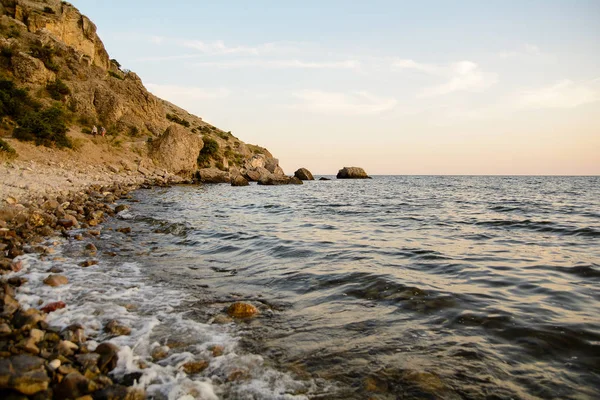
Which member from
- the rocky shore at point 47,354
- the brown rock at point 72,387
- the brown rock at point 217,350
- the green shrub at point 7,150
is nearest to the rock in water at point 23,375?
the rocky shore at point 47,354

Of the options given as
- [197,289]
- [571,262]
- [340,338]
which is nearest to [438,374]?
[340,338]

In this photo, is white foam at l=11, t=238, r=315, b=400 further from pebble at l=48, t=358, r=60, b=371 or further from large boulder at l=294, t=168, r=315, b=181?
large boulder at l=294, t=168, r=315, b=181

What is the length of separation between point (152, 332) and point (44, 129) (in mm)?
27145

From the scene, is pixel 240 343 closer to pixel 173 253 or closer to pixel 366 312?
pixel 366 312

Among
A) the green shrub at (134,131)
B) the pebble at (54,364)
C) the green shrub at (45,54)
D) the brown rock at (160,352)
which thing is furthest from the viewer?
the green shrub at (134,131)

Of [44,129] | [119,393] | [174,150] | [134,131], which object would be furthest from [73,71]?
[119,393]

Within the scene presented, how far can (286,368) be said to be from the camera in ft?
11.8

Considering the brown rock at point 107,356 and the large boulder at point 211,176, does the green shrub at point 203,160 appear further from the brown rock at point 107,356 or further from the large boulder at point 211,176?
the brown rock at point 107,356

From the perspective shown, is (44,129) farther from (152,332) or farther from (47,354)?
(47,354)

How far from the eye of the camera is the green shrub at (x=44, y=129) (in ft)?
78.0

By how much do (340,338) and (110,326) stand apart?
2.79m

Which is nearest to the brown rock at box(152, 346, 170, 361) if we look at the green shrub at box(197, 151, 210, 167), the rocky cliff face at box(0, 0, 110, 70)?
the green shrub at box(197, 151, 210, 167)

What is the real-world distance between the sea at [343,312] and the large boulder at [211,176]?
111 ft

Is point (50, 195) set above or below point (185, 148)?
below
